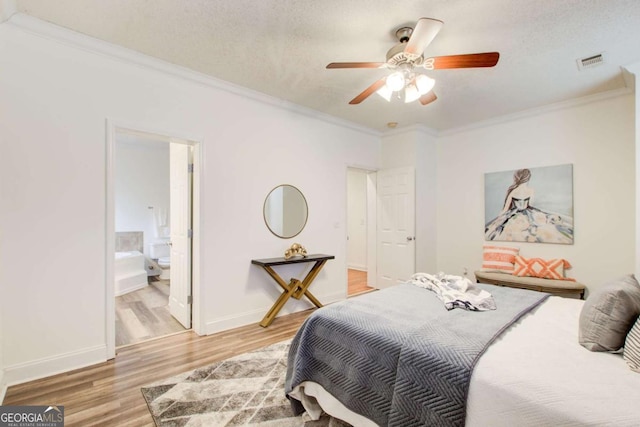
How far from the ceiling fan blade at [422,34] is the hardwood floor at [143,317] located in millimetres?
3407

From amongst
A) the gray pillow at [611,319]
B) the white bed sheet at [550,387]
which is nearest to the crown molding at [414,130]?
the gray pillow at [611,319]

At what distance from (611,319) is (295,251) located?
2.85 metres

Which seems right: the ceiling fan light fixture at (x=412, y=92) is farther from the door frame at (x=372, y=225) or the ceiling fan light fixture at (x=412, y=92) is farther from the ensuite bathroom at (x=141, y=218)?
the ensuite bathroom at (x=141, y=218)

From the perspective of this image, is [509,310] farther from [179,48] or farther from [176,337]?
[179,48]

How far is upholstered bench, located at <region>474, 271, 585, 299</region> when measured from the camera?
3408 mm

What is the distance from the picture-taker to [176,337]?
3.06 meters

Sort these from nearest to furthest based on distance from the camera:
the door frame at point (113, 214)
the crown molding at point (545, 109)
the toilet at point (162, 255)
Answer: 1. the door frame at point (113, 214)
2. the crown molding at point (545, 109)
3. the toilet at point (162, 255)

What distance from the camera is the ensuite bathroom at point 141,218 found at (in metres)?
5.06

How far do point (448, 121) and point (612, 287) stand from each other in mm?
3408

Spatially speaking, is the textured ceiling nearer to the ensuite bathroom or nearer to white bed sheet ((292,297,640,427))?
white bed sheet ((292,297,640,427))

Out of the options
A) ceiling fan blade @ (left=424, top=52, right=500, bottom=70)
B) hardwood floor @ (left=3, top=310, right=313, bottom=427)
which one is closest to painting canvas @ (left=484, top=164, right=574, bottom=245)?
ceiling fan blade @ (left=424, top=52, right=500, bottom=70)

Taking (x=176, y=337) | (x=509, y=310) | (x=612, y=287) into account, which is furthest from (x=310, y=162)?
(x=612, y=287)

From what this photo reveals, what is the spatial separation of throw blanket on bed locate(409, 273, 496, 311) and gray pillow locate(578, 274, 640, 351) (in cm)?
57

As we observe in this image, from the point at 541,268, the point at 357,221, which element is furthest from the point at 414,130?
the point at 357,221
